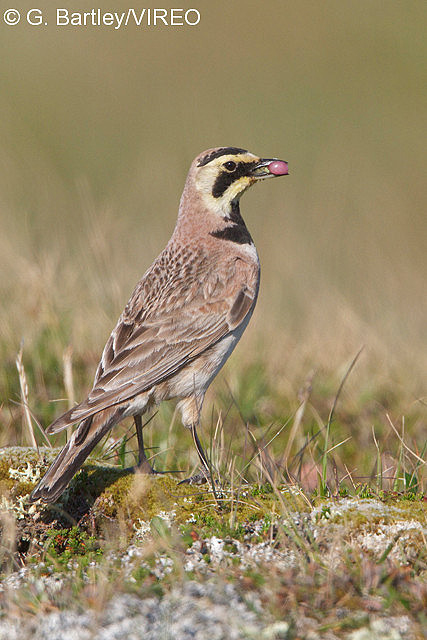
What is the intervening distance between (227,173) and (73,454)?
8.19ft

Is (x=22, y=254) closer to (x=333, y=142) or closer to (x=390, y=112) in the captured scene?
(x=333, y=142)

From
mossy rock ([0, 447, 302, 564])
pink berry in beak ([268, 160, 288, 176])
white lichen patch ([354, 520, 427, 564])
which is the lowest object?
white lichen patch ([354, 520, 427, 564])

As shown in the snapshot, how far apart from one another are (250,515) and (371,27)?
29145 mm

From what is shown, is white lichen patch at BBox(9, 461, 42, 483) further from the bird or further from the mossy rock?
the bird

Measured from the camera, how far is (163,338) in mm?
5316

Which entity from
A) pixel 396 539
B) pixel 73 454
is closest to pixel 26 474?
pixel 73 454

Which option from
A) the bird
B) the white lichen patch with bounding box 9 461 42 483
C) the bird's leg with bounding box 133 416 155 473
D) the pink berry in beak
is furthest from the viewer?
the pink berry in beak

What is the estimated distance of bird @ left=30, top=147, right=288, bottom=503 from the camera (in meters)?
4.79

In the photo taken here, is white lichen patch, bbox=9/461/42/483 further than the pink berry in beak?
No

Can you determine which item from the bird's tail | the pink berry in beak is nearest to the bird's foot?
the bird's tail

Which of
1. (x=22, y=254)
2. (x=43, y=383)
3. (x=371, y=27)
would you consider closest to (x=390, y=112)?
(x=371, y=27)

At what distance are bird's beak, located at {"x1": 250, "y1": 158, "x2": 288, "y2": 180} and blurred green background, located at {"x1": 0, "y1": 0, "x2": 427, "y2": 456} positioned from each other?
131 centimetres

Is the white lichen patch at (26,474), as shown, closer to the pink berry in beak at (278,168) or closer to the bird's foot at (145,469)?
the bird's foot at (145,469)

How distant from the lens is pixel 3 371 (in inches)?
268
